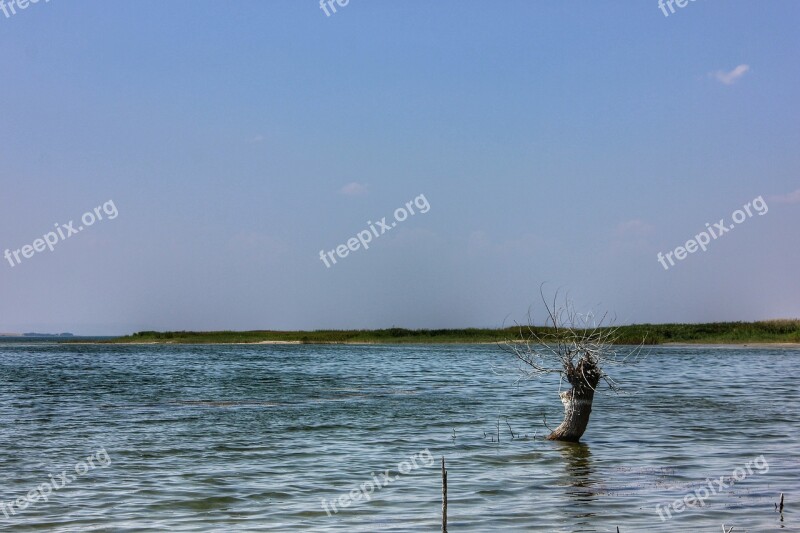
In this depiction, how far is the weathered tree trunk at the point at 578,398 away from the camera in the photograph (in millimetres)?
20938

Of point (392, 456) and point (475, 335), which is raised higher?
point (475, 335)

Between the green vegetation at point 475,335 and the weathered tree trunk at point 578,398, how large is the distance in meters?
52.5

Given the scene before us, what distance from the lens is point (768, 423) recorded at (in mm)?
26875

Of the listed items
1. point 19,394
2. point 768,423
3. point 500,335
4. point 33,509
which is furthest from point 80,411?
point 500,335

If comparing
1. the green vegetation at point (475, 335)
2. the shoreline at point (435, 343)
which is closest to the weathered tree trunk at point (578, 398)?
the green vegetation at point (475, 335)

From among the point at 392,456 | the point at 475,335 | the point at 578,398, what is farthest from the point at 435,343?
the point at 392,456

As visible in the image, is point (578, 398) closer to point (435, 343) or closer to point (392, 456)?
point (392, 456)

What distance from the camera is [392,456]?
20969mm

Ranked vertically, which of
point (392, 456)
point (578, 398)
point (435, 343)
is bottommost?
point (392, 456)

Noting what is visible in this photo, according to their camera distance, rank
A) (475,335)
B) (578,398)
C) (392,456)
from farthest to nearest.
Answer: (475,335) < (578,398) < (392,456)

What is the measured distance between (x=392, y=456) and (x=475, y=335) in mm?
101418

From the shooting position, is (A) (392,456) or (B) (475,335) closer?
(A) (392,456)

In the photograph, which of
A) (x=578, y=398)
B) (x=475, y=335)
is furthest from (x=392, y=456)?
(x=475, y=335)

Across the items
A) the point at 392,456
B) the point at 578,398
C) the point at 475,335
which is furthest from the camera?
the point at 475,335
